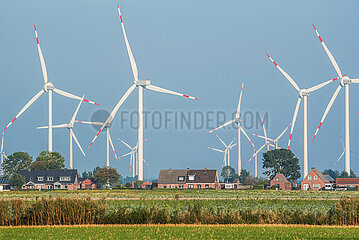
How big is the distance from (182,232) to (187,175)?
10398cm

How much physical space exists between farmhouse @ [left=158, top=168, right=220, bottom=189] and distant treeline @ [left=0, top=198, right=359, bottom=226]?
94.3 m

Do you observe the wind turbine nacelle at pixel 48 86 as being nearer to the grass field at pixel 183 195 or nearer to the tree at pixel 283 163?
the grass field at pixel 183 195

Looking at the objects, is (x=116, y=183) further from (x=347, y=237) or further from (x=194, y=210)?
(x=347, y=237)

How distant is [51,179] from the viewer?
461 ft

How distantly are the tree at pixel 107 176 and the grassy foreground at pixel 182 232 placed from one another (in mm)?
98234

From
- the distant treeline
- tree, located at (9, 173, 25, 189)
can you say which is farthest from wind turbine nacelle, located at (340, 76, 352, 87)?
the distant treeline

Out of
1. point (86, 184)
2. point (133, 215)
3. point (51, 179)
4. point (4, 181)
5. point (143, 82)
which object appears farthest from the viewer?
point (86, 184)

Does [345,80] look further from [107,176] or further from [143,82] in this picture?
[107,176]

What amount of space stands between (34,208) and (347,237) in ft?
66.7

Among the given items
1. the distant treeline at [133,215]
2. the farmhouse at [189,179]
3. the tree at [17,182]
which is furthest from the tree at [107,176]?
the distant treeline at [133,215]

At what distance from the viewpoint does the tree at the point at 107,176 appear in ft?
448

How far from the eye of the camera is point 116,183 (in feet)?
470

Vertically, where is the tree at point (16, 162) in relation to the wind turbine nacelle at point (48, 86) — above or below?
below

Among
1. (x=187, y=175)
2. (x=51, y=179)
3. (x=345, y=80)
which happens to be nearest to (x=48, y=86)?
(x=51, y=179)
